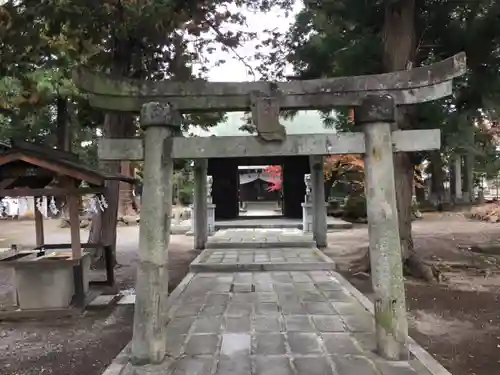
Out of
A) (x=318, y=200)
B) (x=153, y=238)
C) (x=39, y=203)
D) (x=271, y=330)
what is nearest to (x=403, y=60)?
(x=318, y=200)

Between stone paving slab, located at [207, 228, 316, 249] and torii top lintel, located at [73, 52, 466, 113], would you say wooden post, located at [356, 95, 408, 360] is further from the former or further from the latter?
stone paving slab, located at [207, 228, 316, 249]

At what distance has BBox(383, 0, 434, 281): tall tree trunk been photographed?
8.27m

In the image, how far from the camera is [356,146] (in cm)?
449

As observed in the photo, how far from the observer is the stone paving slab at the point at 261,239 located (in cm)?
1142

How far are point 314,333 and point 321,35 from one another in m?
6.60

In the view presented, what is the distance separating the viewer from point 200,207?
1270cm

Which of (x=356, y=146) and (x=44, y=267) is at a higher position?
(x=356, y=146)

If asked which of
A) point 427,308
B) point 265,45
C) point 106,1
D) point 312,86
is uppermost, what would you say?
point 265,45

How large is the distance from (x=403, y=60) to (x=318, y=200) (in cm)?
538

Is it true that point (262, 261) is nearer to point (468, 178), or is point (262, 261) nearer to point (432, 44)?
point (432, 44)

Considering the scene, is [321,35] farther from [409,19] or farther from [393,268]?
[393,268]

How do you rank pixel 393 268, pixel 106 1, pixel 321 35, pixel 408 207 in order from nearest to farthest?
pixel 393 268
pixel 106 1
pixel 408 207
pixel 321 35

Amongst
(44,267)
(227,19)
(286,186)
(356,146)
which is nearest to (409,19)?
(227,19)

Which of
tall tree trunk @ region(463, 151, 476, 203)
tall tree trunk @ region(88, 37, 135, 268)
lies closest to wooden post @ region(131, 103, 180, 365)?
tall tree trunk @ region(88, 37, 135, 268)
